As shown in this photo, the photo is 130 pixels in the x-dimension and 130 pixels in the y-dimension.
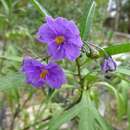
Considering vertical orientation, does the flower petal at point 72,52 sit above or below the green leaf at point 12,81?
above

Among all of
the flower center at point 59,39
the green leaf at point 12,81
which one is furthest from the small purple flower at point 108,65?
the green leaf at point 12,81

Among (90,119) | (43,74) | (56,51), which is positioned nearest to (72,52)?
(56,51)

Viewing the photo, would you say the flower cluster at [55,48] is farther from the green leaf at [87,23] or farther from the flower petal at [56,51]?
the green leaf at [87,23]

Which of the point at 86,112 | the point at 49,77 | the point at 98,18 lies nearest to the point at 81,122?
the point at 86,112

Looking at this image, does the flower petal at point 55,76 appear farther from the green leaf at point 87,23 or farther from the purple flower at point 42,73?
the green leaf at point 87,23

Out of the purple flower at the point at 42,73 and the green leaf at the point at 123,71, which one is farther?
the green leaf at the point at 123,71

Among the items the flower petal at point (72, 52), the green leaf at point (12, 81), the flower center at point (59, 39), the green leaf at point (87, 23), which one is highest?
the green leaf at point (87, 23)
